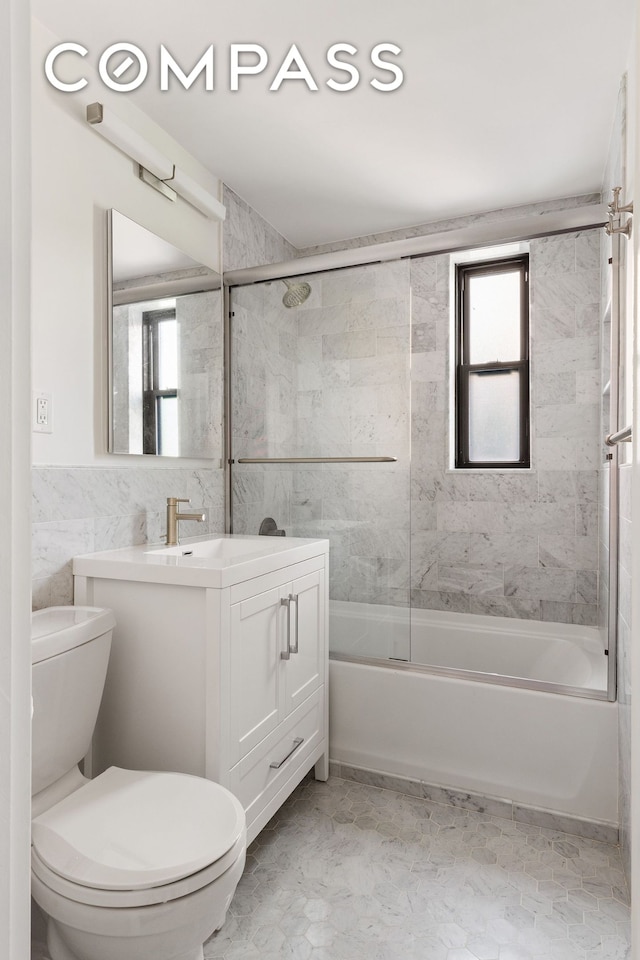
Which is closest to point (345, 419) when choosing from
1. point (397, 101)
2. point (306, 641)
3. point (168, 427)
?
point (168, 427)

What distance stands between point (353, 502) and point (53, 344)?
124 centimetres

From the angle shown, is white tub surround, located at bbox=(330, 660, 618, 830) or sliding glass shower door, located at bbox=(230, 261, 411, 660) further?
sliding glass shower door, located at bbox=(230, 261, 411, 660)

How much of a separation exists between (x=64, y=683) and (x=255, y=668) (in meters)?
0.53

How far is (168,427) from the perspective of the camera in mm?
2205

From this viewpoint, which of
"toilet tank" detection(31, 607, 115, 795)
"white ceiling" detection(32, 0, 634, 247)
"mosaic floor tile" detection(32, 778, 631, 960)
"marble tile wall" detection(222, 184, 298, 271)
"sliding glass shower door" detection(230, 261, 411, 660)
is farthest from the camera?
"marble tile wall" detection(222, 184, 298, 271)

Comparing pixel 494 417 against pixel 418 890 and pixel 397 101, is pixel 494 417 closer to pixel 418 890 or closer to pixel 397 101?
pixel 397 101

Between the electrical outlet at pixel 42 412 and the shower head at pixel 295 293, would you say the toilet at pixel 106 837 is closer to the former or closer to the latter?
the electrical outlet at pixel 42 412

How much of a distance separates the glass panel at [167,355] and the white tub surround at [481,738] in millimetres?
1286

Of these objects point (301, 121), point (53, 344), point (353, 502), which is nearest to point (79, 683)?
point (53, 344)

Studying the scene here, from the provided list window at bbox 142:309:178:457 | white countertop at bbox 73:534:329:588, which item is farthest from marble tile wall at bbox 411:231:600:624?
window at bbox 142:309:178:457

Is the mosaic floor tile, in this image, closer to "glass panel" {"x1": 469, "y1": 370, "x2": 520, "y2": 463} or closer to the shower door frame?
the shower door frame

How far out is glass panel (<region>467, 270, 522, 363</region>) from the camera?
295 cm

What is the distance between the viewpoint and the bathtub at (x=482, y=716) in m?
1.92

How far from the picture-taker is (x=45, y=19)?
65.7 inches
